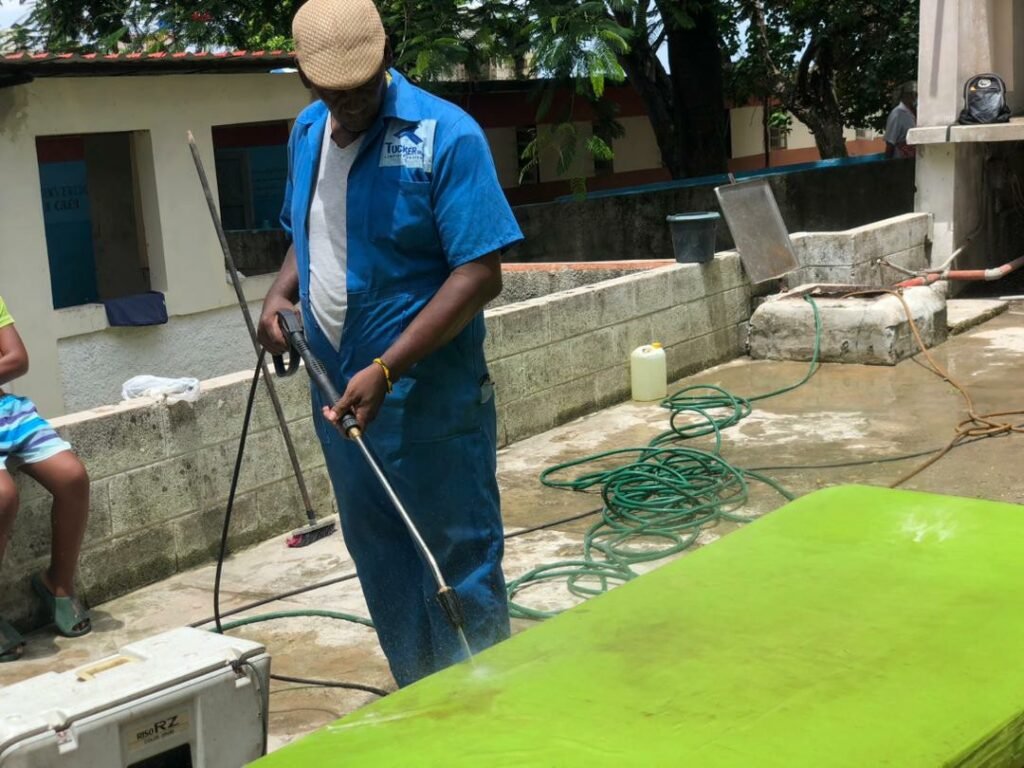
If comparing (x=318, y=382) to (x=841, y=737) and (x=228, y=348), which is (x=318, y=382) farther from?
(x=228, y=348)

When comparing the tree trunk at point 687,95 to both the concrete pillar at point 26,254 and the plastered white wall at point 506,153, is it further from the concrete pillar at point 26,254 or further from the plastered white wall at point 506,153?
the concrete pillar at point 26,254

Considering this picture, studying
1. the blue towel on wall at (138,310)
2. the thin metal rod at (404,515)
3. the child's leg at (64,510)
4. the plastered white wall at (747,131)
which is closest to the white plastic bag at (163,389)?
the child's leg at (64,510)

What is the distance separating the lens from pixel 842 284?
958cm

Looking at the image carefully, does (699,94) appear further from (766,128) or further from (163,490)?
(163,490)

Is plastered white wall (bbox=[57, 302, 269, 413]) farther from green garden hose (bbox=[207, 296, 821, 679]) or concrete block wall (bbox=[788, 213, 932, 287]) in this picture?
green garden hose (bbox=[207, 296, 821, 679])

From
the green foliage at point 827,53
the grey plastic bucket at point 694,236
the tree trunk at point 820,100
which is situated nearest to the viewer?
the grey plastic bucket at point 694,236

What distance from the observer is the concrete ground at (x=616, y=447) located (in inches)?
185

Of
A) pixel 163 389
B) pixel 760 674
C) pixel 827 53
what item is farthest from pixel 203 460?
pixel 827 53

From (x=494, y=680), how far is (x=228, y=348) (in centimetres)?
939

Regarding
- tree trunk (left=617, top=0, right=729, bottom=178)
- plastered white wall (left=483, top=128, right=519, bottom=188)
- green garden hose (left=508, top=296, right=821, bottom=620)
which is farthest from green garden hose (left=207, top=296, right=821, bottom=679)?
plastered white wall (left=483, top=128, right=519, bottom=188)

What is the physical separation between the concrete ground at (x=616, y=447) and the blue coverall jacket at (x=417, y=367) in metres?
0.94

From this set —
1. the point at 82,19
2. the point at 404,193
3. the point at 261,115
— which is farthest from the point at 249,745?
the point at 82,19

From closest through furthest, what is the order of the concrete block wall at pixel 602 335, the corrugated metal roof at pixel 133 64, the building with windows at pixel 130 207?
the concrete block wall at pixel 602 335
the corrugated metal roof at pixel 133 64
the building with windows at pixel 130 207

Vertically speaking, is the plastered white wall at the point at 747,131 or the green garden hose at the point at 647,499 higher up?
the plastered white wall at the point at 747,131
